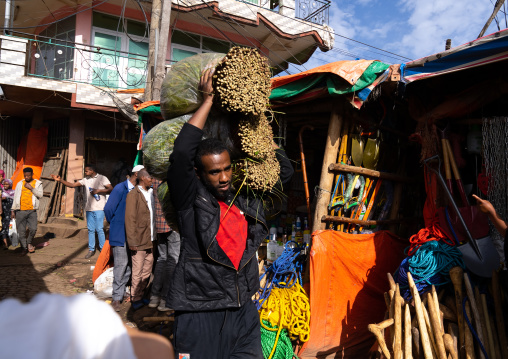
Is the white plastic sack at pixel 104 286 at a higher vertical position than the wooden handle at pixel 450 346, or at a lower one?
lower

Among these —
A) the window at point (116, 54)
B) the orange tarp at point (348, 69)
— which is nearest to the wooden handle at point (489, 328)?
the orange tarp at point (348, 69)

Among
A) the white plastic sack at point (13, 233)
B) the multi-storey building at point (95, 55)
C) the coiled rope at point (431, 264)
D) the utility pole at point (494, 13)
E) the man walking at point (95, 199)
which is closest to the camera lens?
the coiled rope at point (431, 264)

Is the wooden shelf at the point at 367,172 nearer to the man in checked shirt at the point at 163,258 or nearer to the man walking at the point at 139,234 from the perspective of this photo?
the man in checked shirt at the point at 163,258

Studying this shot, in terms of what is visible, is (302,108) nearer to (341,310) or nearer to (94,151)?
(341,310)

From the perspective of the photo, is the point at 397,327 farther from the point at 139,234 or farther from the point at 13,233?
the point at 13,233

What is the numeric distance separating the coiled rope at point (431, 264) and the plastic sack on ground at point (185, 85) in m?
2.43

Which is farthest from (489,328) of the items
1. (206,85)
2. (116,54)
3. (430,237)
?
Answer: (116,54)

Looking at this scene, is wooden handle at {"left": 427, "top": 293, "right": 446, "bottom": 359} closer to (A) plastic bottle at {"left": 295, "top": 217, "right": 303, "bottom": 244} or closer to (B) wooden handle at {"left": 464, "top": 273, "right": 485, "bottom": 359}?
(B) wooden handle at {"left": 464, "top": 273, "right": 485, "bottom": 359}

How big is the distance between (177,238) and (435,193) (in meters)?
3.40

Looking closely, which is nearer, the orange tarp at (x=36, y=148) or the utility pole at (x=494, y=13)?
the utility pole at (x=494, y=13)

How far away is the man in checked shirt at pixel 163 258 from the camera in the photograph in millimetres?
5121

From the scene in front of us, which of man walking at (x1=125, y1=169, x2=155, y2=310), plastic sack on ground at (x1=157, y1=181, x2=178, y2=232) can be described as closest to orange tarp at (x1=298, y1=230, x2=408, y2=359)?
plastic sack on ground at (x1=157, y1=181, x2=178, y2=232)

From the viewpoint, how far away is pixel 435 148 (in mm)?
3699

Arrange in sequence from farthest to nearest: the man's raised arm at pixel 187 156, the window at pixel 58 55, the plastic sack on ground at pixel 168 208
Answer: the window at pixel 58 55 < the plastic sack on ground at pixel 168 208 < the man's raised arm at pixel 187 156
